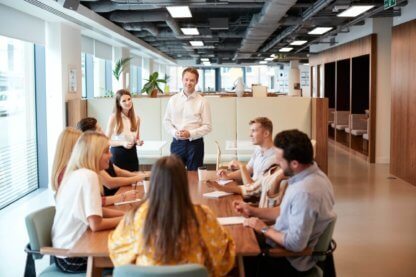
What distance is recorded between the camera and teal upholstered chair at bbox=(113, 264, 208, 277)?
1899 millimetres

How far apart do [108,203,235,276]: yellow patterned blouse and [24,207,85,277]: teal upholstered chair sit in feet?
2.30

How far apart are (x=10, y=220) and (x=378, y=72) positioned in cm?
732

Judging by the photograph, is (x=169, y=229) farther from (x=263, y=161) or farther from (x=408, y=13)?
(x=408, y=13)

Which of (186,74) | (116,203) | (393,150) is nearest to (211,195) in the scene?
(116,203)

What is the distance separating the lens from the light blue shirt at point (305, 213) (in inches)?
103

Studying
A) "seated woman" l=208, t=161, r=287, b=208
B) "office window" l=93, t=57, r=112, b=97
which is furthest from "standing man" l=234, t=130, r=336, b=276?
"office window" l=93, t=57, r=112, b=97

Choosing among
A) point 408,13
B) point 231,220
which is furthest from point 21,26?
point 408,13

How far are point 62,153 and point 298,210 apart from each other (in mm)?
1492

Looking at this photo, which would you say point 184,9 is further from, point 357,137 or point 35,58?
point 357,137

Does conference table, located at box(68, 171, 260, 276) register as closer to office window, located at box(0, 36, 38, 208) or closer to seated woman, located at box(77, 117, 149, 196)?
seated woman, located at box(77, 117, 149, 196)

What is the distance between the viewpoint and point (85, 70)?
11477 mm

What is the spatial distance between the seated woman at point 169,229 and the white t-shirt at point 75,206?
0.53m

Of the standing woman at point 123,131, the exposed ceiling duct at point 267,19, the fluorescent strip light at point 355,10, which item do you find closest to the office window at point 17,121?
the standing woman at point 123,131

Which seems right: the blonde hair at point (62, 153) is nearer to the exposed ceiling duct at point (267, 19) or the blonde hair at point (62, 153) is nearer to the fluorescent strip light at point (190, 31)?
the exposed ceiling duct at point (267, 19)
